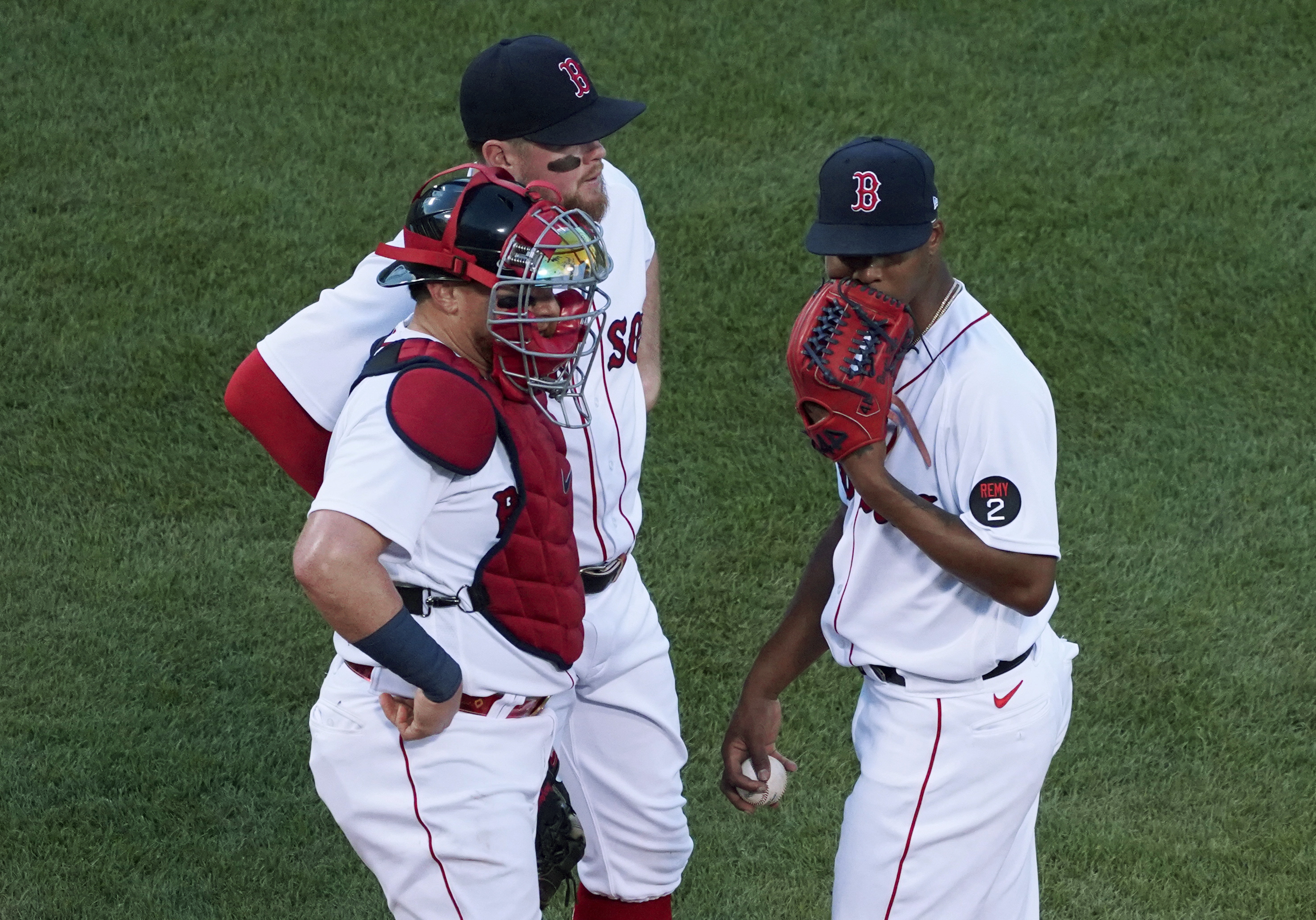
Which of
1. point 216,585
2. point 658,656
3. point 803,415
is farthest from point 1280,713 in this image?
point 216,585

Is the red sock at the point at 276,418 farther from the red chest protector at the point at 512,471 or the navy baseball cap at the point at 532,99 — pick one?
the navy baseball cap at the point at 532,99

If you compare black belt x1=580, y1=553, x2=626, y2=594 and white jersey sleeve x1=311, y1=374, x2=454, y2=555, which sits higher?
white jersey sleeve x1=311, y1=374, x2=454, y2=555

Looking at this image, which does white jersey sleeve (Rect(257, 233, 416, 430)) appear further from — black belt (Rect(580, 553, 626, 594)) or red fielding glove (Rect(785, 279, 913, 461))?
red fielding glove (Rect(785, 279, 913, 461))

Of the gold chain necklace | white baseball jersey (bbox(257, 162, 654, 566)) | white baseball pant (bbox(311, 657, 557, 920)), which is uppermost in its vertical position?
the gold chain necklace

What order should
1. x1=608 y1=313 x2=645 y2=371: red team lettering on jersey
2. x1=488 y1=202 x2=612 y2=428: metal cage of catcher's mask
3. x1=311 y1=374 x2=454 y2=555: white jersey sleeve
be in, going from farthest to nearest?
x1=608 y1=313 x2=645 y2=371: red team lettering on jersey < x1=488 y1=202 x2=612 y2=428: metal cage of catcher's mask < x1=311 y1=374 x2=454 y2=555: white jersey sleeve

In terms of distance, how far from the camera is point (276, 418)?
3338 mm

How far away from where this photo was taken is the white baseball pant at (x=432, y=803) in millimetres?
3033

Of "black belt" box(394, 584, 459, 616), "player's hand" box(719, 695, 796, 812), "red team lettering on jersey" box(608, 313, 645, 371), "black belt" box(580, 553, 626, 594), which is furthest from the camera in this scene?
"red team lettering on jersey" box(608, 313, 645, 371)

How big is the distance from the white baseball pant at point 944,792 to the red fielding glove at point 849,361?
59cm

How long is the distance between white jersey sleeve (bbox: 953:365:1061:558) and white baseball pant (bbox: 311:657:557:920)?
1.03 meters

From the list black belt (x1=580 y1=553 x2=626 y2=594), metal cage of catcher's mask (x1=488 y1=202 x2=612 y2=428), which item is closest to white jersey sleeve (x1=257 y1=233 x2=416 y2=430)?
metal cage of catcher's mask (x1=488 y1=202 x2=612 y2=428)

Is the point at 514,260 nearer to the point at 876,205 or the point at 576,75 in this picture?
the point at 876,205

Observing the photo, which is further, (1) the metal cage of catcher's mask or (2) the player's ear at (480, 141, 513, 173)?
(2) the player's ear at (480, 141, 513, 173)

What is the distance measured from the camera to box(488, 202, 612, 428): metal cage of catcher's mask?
279 cm
